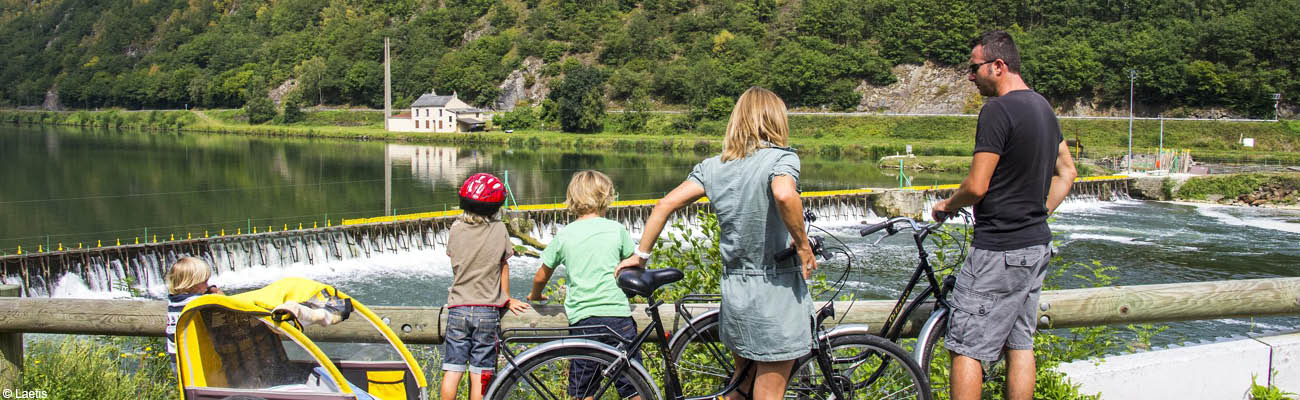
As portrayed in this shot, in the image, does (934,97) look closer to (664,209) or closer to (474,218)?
(474,218)

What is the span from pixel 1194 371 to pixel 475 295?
3393 millimetres

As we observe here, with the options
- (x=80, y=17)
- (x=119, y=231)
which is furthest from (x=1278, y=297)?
(x=80, y=17)

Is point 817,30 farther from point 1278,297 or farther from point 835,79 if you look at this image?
point 1278,297

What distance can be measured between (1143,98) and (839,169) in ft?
117

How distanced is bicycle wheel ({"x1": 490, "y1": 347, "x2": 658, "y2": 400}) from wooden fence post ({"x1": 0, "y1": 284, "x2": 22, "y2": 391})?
2.69m

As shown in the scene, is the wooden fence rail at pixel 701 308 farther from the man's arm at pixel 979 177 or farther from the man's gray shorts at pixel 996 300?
the man's arm at pixel 979 177

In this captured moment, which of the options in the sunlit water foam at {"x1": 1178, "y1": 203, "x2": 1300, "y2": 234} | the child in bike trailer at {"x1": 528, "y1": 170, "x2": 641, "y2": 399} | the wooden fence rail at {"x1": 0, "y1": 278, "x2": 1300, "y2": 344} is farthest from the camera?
the sunlit water foam at {"x1": 1178, "y1": 203, "x2": 1300, "y2": 234}

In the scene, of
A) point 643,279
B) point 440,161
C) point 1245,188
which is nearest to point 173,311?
point 643,279

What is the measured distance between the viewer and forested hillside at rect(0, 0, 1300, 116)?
226 feet

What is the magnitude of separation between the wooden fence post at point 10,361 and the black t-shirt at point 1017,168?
4582 mm

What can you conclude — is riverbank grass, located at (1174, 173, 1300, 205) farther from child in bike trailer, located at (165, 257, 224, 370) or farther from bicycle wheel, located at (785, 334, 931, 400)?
child in bike trailer, located at (165, 257, 224, 370)

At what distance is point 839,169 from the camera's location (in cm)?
4897

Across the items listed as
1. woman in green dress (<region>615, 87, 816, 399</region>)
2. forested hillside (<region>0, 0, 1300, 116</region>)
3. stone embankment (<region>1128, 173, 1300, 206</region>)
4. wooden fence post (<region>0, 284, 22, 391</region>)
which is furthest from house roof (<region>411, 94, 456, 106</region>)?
woman in green dress (<region>615, 87, 816, 399</region>)

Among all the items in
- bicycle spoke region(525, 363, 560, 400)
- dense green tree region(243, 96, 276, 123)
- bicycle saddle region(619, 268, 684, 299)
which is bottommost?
bicycle spoke region(525, 363, 560, 400)
